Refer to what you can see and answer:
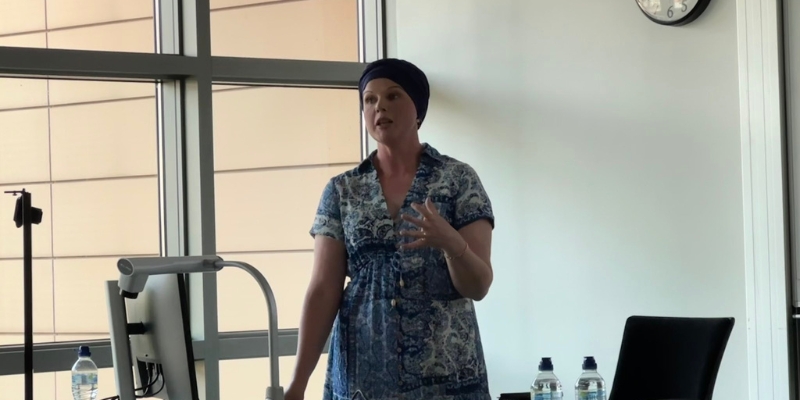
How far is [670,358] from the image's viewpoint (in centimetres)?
267

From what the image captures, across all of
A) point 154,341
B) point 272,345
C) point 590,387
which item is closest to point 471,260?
point 272,345

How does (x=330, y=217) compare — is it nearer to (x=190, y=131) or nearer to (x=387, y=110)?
(x=387, y=110)

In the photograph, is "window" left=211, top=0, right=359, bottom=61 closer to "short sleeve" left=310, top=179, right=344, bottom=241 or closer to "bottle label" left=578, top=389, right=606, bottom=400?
"bottle label" left=578, top=389, right=606, bottom=400

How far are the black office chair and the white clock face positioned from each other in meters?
1.24

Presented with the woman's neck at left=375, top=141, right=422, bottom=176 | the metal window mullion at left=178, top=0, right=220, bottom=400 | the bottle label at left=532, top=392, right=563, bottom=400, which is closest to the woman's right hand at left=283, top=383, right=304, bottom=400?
the woman's neck at left=375, top=141, right=422, bottom=176

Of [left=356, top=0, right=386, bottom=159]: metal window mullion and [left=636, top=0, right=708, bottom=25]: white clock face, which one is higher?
[left=356, top=0, right=386, bottom=159]: metal window mullion

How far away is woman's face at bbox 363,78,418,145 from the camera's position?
86.7 inches

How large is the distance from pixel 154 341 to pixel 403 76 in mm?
825

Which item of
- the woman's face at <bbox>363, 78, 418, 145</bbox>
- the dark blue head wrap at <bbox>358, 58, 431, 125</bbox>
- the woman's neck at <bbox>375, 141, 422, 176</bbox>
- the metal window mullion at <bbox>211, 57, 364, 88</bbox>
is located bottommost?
the woman's neck at <bbox>375, 141, 422, 176</bbox>

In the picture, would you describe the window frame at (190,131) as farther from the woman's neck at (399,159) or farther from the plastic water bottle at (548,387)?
the woman's neck at (399,159)

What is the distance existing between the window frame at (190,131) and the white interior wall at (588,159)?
0.78 m

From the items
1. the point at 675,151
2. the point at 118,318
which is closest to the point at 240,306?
the point at 675,151

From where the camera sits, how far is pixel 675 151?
354cm

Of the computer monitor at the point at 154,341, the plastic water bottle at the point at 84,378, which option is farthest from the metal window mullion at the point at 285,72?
the computer monitor at the point at 154,341
